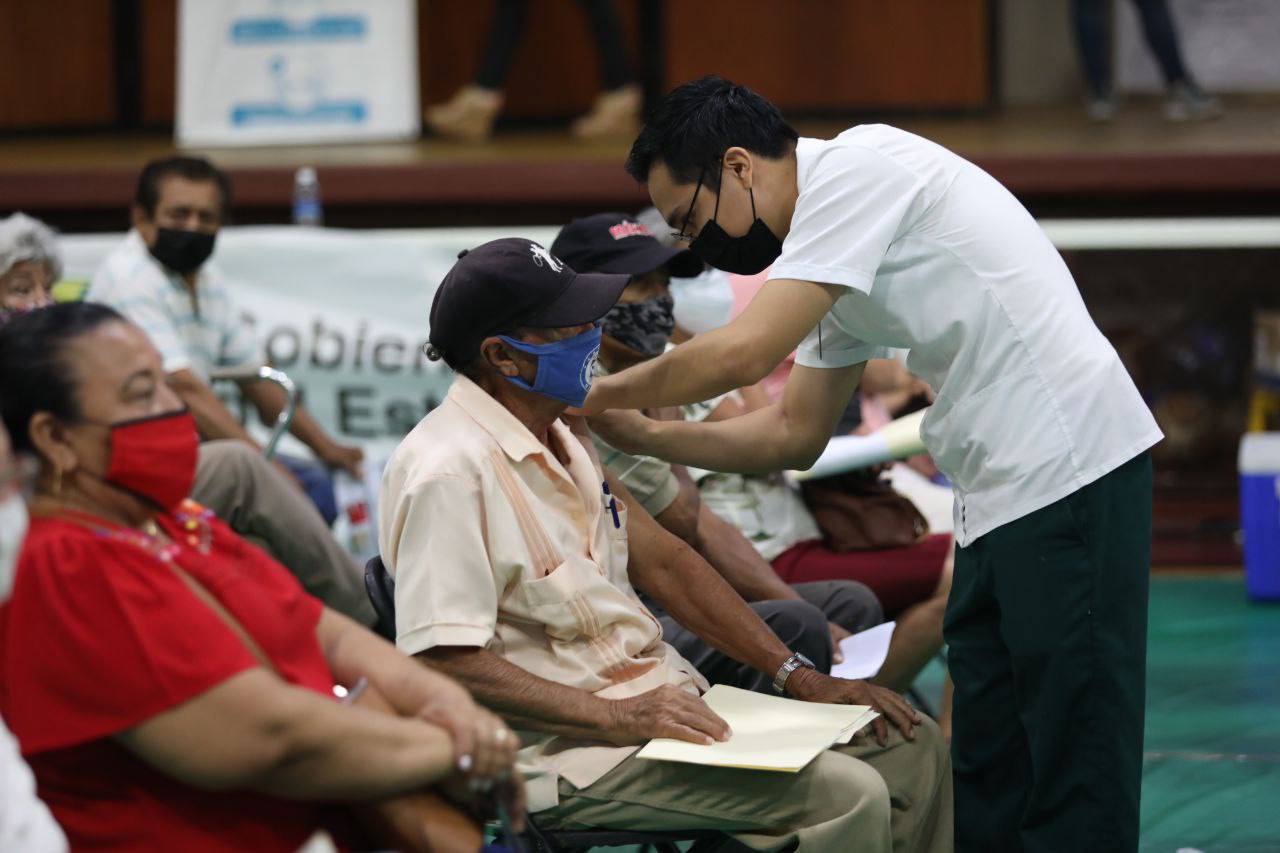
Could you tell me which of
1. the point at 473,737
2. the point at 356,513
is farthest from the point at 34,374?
the point at 356,513

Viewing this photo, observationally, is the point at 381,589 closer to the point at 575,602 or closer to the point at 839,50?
the point at 575,602

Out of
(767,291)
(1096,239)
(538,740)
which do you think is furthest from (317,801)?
(1096,239)

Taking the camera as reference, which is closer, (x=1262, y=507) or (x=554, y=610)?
(x=554, y=610)

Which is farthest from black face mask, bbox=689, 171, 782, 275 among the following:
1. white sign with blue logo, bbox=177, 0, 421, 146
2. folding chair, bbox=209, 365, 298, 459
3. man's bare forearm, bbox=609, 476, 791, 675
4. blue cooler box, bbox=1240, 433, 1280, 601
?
white sign with blue logo, bbox=177, 0, 421, 146

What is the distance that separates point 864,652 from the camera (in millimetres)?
3209

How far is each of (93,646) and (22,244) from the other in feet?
9.26

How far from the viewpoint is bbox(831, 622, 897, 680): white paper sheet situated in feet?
10.3

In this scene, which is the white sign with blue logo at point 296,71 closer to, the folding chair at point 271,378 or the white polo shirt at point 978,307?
the folding chair at point 271,378

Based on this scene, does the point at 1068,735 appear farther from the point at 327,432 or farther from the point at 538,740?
the point at 327,432

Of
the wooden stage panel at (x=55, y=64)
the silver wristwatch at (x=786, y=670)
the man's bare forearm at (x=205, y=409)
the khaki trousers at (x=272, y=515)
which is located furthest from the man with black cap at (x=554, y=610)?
the wooden stage panel at (x=55, y=64)

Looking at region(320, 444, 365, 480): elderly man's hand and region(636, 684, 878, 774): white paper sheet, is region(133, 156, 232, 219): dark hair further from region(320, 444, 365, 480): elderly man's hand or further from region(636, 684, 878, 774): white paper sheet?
region(636, 684, 878, 774): white paper sheet

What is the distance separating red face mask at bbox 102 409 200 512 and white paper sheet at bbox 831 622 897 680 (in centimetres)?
150

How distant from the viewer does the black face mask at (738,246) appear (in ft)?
8.86

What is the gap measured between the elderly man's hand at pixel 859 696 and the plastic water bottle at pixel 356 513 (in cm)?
246
